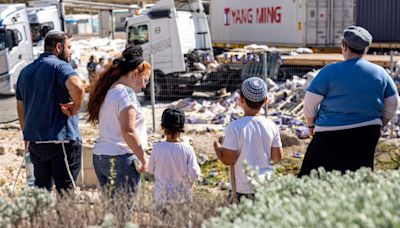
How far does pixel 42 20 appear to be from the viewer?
869 inches

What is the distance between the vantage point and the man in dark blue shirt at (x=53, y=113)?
530 cm

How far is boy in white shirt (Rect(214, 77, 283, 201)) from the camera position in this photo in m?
4.62

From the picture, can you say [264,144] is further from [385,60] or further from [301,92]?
[385,60]

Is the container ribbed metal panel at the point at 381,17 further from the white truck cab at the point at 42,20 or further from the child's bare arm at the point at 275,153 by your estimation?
the child's bare arm at the point at 275,153

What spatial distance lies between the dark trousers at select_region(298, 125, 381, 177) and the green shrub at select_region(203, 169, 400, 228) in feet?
3.57

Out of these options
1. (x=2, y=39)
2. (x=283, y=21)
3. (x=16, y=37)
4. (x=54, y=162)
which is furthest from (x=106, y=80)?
(x=283, y=21)

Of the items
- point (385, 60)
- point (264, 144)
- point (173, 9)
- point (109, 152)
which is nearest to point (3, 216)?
point (109, 152)

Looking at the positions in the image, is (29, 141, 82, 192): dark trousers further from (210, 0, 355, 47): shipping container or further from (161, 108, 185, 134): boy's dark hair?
(210, 0, 355, 47): shipping container

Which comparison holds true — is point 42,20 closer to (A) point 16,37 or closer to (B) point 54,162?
(A) point 16,37

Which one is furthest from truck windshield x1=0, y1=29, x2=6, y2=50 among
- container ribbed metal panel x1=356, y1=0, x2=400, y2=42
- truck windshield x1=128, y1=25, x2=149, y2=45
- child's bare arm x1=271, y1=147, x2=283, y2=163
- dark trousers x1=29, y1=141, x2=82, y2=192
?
child's bare arm x1=271, y1=147, x2=283, y2=163

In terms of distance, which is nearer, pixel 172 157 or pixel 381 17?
pixel 172 157

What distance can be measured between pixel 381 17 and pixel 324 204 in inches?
803

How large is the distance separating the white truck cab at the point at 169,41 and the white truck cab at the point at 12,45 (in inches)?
117

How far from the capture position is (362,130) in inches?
195
